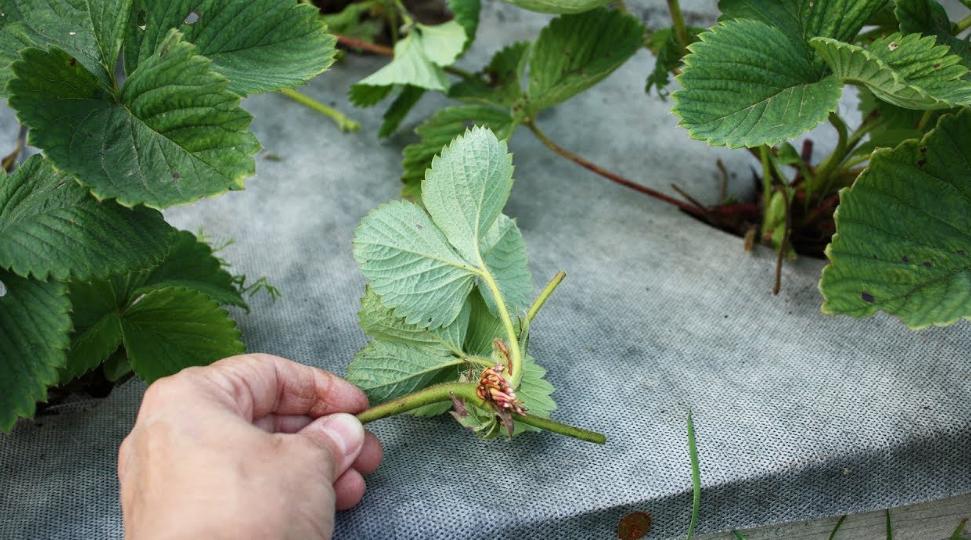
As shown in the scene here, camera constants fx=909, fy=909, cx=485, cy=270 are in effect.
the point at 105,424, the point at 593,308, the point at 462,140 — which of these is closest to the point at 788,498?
the point at 593,308

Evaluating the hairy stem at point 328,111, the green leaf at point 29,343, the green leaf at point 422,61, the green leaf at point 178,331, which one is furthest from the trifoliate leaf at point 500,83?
the green leaf at point 29,343

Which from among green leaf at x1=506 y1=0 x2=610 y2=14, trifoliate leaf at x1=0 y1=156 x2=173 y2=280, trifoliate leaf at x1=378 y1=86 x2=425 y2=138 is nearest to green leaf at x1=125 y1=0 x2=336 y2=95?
trifoliate leaf at x1=0 y1=156 x2=173 y2=280

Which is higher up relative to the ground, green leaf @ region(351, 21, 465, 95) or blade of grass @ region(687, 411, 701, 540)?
green leaf @ region(351, 21, 465, 95)

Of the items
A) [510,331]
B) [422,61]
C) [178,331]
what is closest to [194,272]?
[178,331]

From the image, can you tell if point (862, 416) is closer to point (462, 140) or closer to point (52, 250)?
point (462, 140)

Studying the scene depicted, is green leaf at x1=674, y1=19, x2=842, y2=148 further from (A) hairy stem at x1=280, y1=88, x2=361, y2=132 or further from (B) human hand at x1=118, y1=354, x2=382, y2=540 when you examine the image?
(A) hairy stem at x1=280, y1=88, x2=361, y2=132

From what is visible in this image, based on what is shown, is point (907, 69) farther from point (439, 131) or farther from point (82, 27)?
point (82, 27)

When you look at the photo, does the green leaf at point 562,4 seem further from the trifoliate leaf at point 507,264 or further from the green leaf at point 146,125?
the green leaf at point 146,125
